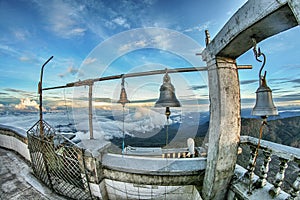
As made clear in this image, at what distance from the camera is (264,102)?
1.37 meters

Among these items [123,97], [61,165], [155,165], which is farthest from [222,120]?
[61,165]

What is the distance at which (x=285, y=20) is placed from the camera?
3.53ft

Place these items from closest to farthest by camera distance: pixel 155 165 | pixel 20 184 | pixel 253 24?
pixel 253 24 < pixel 155 165 < pixel 20 184

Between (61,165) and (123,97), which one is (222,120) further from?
(61,165)

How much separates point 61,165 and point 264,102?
9.93 feet

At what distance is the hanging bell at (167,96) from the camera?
6.88 feet

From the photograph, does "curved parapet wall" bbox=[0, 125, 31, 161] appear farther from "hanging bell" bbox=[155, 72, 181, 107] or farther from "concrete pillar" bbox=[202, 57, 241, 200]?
"concrete pillar" bbox=[202, 57, 241, 200]

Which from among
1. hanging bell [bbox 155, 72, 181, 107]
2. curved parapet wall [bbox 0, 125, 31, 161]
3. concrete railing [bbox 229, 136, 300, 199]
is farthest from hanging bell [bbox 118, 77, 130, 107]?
curved parapet wall [bbox 0, 125, 31, 161]

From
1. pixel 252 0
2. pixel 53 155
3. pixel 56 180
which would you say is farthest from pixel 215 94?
pixel 56 180

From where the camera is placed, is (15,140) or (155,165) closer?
(155,165)

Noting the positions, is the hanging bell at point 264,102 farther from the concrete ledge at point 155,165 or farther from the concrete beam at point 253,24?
the concrete ledge at point 155,165

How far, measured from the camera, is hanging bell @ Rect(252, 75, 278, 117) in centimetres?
134

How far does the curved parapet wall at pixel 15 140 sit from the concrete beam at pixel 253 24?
4712 mm

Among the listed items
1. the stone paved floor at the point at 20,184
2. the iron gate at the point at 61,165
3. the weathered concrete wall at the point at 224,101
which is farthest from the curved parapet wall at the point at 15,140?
the weathered concrete wall at the point at 224,101
